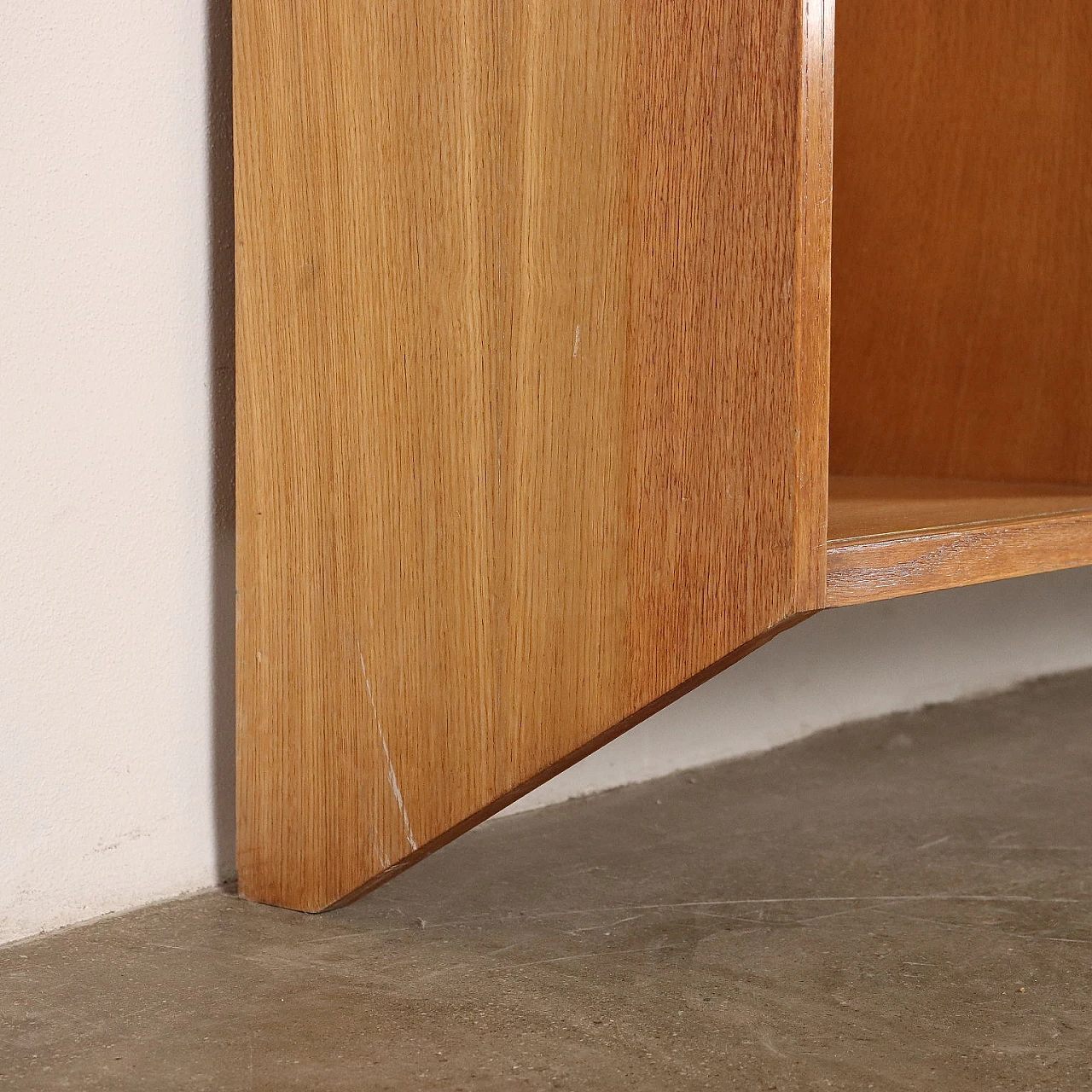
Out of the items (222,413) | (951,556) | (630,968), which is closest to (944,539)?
(951,556)

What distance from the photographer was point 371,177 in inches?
38.2

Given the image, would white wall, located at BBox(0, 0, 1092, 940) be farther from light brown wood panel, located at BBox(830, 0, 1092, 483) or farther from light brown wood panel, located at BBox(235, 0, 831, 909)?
light brown wood panel, located at BBox(830, 0, 1092, 483)

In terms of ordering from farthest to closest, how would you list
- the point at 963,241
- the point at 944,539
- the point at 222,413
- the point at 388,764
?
the point at 963,241
the point at 222,413
the point at 388,764
the point at 944,539

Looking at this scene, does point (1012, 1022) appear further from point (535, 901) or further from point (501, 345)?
point (501, 345)

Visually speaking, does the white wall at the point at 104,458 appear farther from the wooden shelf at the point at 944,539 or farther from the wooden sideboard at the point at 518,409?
the wooden shelf at the point at 944,539

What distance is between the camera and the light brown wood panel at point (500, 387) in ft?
2.60

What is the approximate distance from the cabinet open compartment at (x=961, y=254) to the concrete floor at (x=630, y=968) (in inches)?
12.2

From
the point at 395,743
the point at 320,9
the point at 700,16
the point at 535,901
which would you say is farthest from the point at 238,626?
the point at 700,16

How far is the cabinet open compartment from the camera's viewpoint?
1.25m

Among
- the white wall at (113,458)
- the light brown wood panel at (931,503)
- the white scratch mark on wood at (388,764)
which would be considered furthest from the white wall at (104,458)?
the light brown wood panel at (931,503)

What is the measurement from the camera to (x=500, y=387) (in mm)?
915

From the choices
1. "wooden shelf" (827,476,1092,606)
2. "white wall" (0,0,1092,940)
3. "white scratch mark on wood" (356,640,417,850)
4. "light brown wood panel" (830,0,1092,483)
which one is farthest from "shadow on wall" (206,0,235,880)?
"light brown wood panel" (830,0,1092,483)

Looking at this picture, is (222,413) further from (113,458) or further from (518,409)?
(518,409)

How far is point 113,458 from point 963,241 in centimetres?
79
